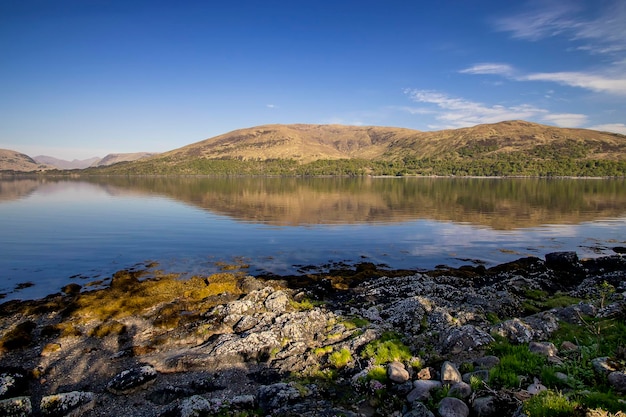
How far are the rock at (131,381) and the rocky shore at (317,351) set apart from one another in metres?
0.04

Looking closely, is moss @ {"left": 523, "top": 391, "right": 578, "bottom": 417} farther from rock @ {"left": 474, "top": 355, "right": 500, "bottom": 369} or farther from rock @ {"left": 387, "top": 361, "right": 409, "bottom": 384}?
rock @ {"left": 387, "top": 361, "right": 409, "bottom": 384}

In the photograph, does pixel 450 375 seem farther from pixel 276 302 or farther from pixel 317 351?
pixel 276 302

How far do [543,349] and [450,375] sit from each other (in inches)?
142

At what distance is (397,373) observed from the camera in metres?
11.8

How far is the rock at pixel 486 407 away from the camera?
8930 millimetres

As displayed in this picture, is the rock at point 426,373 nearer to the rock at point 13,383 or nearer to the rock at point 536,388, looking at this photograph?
the rock at point 536,388

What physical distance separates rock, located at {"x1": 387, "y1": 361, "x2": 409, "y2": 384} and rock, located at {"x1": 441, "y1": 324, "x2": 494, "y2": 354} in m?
2.54

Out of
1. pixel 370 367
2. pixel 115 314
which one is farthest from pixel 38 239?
pixel 370 367

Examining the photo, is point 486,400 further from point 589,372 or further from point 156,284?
point 156,284

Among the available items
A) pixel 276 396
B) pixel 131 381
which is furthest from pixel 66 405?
pixel 276 396

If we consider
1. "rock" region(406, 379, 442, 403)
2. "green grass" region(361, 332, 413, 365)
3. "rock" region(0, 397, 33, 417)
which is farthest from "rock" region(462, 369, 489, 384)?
"rock" region(0, 397, 33, 417)

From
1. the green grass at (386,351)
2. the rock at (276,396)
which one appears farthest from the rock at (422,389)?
the rock at (276,396)

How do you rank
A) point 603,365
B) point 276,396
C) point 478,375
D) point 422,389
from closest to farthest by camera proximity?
point 603,365, point 422,389, point 478,375, point 276,396

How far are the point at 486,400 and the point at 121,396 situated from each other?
11773 mm
